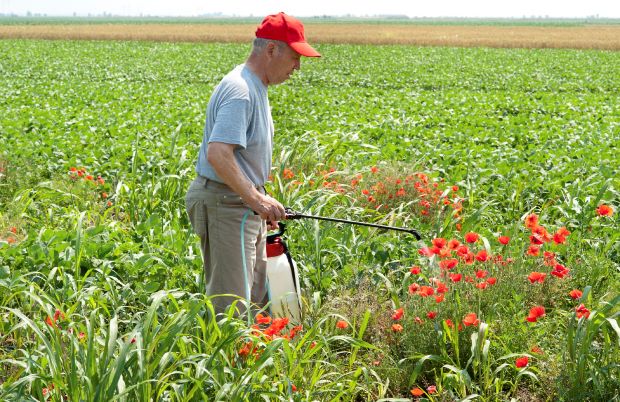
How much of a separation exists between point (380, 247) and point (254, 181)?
1.62 meters

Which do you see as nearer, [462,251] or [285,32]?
[285,32]

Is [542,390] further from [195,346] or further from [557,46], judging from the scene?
[557,46]

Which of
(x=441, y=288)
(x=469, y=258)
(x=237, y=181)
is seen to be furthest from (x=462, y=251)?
(x=237, y=181)

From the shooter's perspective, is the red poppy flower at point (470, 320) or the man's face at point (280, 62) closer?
the red poppy flower at point (470, 320)

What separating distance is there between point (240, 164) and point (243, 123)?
264 millimetres

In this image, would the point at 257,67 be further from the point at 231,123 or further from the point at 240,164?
the point at 240,164

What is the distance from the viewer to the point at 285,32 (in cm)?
351

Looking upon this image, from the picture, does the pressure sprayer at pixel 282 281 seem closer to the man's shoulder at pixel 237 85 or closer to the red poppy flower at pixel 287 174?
the man's shoulder at pixel 237 85

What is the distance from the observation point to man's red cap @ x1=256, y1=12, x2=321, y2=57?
3510 millimetres

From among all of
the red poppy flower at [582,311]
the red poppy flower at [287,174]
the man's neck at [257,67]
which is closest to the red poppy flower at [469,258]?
the red poppy flower at [582,311]

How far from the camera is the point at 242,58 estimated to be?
3172cm

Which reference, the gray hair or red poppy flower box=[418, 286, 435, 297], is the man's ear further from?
red poppy flower box=[418, 286, 435, 297]

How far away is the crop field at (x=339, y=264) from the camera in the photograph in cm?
316

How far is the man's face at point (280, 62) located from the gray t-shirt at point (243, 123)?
0.25 feet
